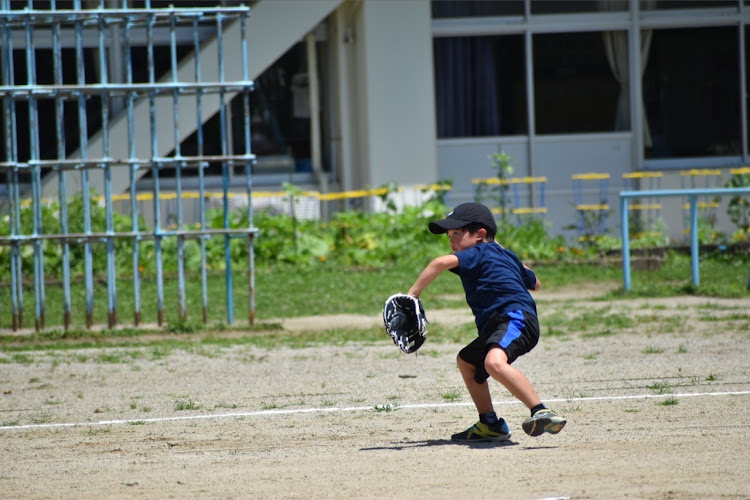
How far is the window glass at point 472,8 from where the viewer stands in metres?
20.1

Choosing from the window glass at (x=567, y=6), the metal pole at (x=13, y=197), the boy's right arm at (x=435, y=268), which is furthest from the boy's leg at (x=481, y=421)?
the window glass at (x=567, y=6)

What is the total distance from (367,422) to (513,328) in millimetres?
1297

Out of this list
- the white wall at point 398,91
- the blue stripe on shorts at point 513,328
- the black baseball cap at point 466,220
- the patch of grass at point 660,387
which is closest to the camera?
the blue stripe on shorts at point 513,328

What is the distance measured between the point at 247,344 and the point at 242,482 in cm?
526

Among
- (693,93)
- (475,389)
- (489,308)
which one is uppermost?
(693,93)

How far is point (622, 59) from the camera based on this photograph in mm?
20578

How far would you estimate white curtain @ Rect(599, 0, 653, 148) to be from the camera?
67.1 feet

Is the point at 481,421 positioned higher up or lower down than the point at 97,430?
higher up

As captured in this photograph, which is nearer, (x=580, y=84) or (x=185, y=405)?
(x=185, y=405)

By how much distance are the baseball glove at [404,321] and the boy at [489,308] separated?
137 mm

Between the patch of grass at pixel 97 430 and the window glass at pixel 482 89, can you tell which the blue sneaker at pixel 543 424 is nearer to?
the patch of grass at pixel 97 430

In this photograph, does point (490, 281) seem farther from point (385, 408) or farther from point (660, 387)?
point (660, 387)

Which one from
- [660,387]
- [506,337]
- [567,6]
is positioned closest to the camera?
[506,337]

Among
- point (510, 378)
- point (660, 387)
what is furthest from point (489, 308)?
point (660, 387)
